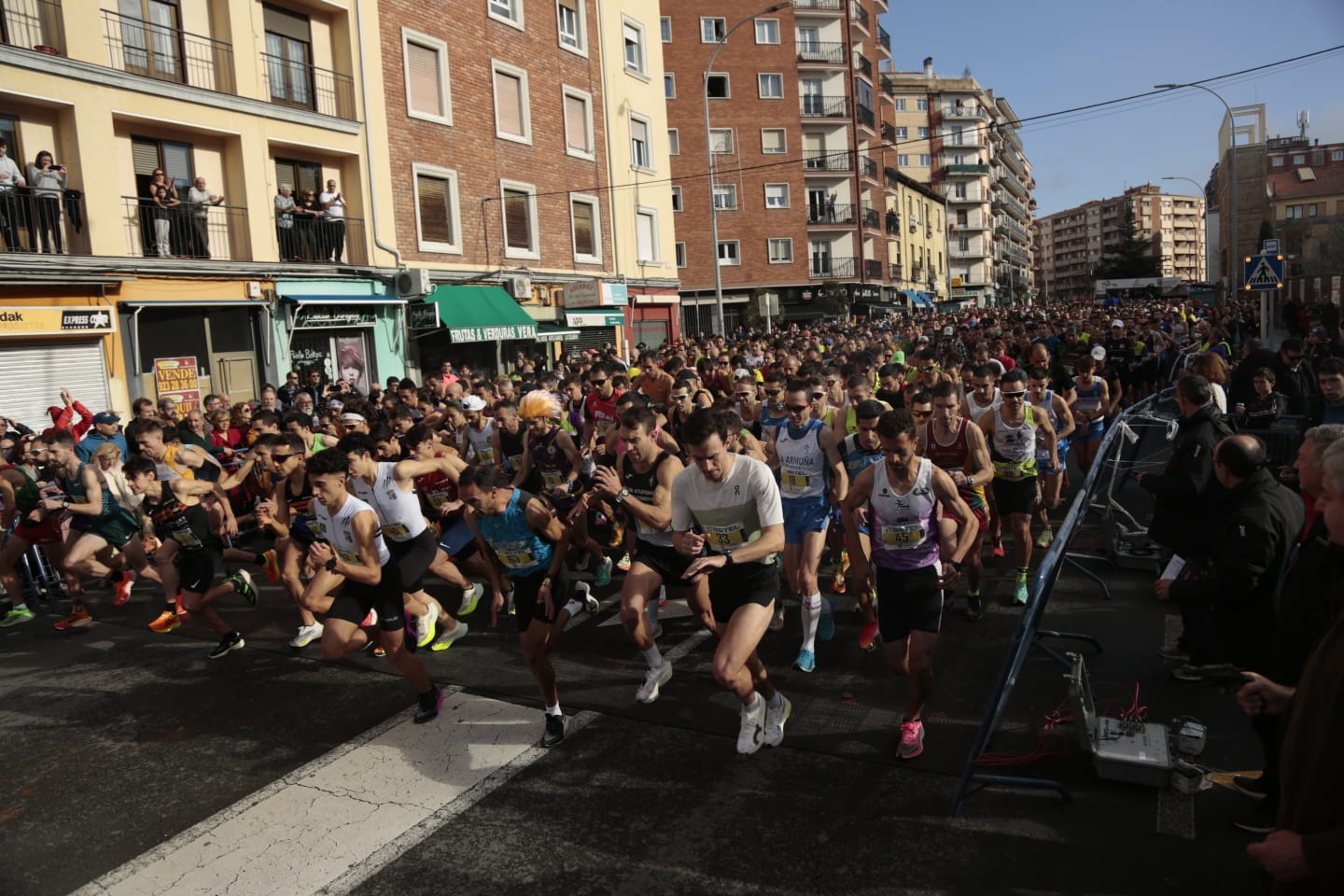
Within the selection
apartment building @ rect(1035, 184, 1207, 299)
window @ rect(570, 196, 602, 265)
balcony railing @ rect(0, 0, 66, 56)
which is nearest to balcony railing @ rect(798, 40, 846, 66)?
window @ rect(570, 196, 602, 265)

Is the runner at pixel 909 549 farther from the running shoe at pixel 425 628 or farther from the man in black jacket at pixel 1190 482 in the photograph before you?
the running shoe at pixel 425 628

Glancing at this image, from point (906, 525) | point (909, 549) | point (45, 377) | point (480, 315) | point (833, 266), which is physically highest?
point (833, 266)

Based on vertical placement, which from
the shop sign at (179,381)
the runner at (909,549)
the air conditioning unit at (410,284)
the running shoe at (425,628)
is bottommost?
the running shoe at (425,628)

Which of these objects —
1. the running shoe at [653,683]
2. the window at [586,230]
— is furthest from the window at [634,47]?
the running shoe at [653,683]

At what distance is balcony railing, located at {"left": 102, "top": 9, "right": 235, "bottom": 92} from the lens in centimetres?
1554

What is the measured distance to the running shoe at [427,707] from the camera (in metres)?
5.78

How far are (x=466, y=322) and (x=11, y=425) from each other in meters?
10.2

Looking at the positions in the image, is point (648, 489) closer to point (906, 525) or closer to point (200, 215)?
point (906, 525)

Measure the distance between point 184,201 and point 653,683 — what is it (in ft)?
50.0

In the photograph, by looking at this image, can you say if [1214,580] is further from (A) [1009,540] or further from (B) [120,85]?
(B) [120,85]

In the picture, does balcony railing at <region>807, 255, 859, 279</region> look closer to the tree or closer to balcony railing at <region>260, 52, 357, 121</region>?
balcony railing at <region>260, 52, 357, 121</region>

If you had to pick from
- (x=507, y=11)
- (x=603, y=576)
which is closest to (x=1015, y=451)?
(x=603, y=576)

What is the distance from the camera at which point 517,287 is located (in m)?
23.5

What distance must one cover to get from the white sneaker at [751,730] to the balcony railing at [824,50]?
51731mm
